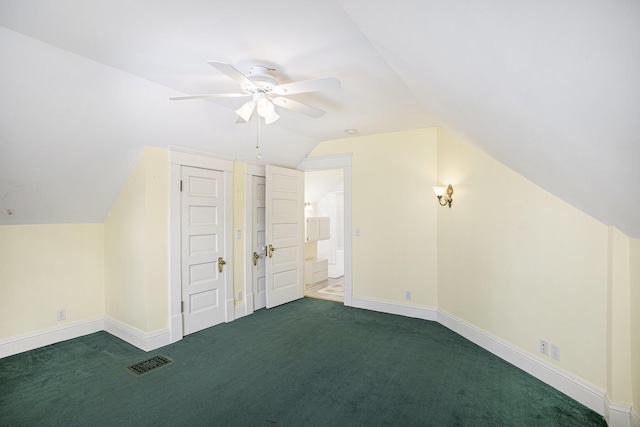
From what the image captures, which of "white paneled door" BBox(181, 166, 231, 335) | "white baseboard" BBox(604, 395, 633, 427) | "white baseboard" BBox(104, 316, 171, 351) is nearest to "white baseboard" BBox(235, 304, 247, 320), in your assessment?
"white paneled door" BBox(181, 166, 231, 335)

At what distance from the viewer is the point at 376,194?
4.64 meters

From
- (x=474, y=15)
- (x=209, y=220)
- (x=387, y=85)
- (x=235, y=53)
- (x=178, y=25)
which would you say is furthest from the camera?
(x=209, y=220)

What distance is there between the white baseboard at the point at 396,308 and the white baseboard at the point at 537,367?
42 cm

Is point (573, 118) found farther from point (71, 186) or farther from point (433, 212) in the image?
point (71, 186)

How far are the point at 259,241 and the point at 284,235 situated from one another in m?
0.42

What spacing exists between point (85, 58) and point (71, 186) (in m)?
1.58

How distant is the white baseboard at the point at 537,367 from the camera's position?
7.49 ft

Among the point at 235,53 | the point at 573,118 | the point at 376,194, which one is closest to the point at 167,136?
the point at 235,53

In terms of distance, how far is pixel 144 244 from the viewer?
335 cm

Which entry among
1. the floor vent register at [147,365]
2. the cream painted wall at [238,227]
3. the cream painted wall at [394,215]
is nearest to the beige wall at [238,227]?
the cream painted wall at [238,227]

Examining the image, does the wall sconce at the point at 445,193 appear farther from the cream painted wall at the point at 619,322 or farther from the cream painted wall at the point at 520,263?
the cream painted wall at the point at 619,322

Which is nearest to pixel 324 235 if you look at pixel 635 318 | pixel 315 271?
pixel 315 271

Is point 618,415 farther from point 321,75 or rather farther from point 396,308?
point 321,75

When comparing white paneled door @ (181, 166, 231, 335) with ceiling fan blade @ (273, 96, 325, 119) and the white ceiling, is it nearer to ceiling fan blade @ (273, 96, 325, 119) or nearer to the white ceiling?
the white ceiling
